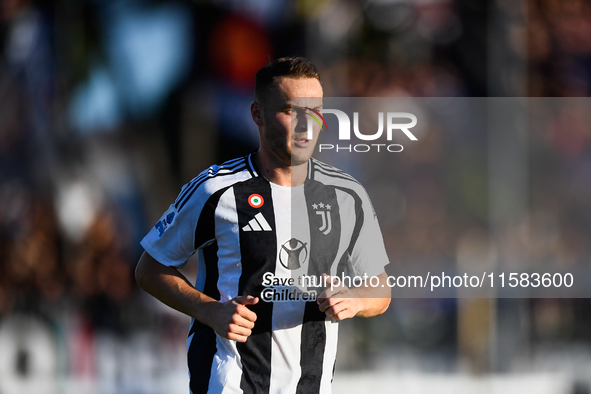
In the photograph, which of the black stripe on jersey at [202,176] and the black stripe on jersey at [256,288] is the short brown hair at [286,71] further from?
the black stripe on jersey at [256,288]

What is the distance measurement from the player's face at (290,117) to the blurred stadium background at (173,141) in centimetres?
205

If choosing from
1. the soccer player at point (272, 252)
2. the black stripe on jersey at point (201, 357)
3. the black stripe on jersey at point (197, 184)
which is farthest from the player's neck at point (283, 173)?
the black stripe on jersey at point (201, 357)

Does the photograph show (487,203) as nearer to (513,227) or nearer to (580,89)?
(513,227)

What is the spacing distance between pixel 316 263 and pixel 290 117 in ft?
1.82

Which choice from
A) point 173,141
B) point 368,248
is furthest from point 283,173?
point 173,141

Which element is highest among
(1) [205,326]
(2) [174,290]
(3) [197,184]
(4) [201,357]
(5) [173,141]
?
(5) [173,141]

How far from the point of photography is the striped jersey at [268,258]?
7.78 ft

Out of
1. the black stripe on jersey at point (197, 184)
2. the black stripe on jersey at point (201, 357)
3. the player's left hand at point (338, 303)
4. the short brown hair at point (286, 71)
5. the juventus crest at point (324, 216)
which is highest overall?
the short brown hair at point (286, 71)

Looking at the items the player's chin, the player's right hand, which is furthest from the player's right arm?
the player's chin

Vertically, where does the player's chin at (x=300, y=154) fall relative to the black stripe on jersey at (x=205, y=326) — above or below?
above

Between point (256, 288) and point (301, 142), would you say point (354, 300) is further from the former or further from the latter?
point (301, 142)

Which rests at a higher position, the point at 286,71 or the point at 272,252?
the point at 286,71

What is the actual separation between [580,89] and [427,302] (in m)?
1.84

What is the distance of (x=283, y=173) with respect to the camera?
253 centimetres
